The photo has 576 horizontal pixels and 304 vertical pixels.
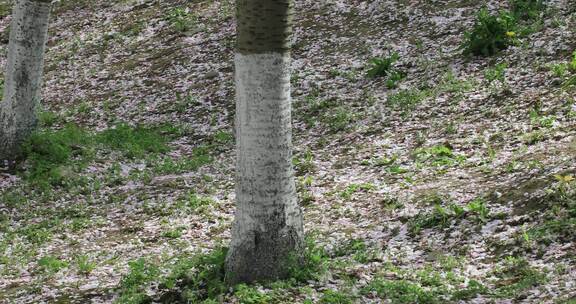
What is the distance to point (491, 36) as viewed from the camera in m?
14.5

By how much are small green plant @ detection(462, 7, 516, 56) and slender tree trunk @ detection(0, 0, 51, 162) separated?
30.7 ft

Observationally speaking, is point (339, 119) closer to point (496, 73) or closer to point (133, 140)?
point (496, 73)

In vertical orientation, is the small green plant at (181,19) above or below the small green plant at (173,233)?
above

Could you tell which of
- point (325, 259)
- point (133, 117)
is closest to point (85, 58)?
point (133, 117)

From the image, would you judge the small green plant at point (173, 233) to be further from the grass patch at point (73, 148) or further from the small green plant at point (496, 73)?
the small green plant at point (496, 73)

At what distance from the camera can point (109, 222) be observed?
10547mm

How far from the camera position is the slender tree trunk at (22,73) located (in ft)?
40.2

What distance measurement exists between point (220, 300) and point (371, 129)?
24.0 ft

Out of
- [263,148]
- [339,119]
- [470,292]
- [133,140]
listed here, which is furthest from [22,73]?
[470,292]

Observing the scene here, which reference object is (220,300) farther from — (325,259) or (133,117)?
(133,117)

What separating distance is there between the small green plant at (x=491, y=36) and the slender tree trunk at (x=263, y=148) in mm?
9294

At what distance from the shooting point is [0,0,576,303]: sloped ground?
7.07 metres

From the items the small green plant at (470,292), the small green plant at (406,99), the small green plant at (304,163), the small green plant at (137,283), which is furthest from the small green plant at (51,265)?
the small green plant at (406,99)

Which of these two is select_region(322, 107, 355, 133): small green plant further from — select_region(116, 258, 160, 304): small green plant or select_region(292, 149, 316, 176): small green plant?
select_region(116, 258, 160, 304): small green plant
